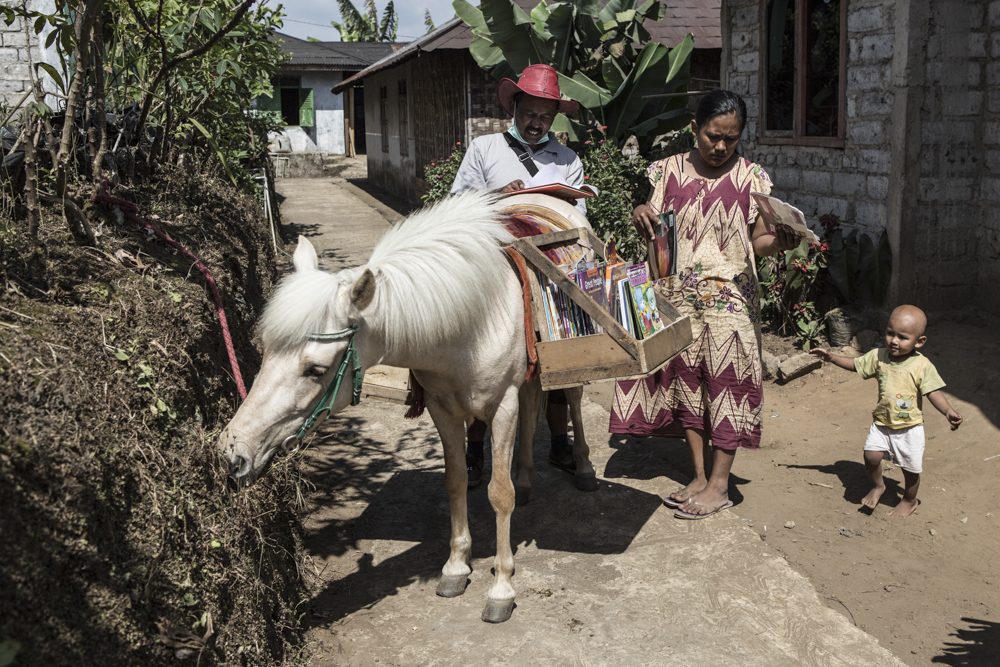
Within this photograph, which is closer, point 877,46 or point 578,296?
point 578,296

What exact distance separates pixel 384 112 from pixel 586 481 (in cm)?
1829

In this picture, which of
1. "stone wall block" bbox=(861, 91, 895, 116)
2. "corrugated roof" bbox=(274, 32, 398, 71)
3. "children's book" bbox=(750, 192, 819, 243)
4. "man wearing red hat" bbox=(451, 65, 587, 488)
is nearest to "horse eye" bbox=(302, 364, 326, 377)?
"man wearing red hat" bbox=(451, 65, 587, 488)

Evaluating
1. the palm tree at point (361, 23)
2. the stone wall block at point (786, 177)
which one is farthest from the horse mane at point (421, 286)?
the palm tree at point (361, 23)

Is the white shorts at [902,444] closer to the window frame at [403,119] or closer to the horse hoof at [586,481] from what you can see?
the horse hoof at [586,481]

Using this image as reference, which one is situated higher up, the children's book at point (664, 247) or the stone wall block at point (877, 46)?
the stone wall block at point (877, 46)

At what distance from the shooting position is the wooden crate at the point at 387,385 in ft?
13.0

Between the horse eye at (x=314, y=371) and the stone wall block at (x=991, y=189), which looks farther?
the stone wall block at (x=991, y=189)

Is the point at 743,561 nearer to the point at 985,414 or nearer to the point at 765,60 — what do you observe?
the point at 985,414

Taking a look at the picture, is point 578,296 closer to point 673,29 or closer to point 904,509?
point 904,509

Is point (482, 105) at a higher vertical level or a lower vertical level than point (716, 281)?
higher

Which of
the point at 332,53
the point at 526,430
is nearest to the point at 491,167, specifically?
the point at 526,430

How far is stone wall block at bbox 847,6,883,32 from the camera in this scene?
634 centimetres

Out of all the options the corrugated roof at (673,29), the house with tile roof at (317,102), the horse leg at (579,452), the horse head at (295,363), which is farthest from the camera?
the house with tile roof at (317,102)

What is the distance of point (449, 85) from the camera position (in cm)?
1378
